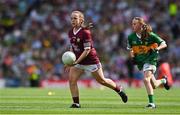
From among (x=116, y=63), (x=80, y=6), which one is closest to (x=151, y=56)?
(x=116, y=63)

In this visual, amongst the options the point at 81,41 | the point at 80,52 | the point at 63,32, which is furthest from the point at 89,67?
the point at 63,32

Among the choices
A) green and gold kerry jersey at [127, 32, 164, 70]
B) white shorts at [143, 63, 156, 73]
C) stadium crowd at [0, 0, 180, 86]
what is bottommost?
white shorts at [143, 63, 156, 73]

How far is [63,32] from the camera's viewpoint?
39469 millimetres

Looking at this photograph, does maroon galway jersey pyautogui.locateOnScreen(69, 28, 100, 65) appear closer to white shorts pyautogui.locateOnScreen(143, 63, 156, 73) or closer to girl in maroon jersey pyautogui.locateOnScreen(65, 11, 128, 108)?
girl in maroon jersey pyautogui.locateOnScreen(65, 11, 128, 108)

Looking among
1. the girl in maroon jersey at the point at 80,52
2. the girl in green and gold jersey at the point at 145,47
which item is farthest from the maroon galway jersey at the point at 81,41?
the girl in green and gold jersey at the point at 145,47

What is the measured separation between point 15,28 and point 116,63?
6342mm

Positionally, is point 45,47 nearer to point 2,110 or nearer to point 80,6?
point 80,6

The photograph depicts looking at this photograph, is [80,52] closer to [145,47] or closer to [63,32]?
[145,47]

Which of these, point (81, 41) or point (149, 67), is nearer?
point (81, 41)

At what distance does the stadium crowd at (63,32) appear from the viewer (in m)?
37.7

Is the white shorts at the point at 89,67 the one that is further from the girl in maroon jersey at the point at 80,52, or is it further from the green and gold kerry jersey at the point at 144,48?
the green and gold kerry jersey at the point at 144,48

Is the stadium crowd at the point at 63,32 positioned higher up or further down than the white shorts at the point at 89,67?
higher up

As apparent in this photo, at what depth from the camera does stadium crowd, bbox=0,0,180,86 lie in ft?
124

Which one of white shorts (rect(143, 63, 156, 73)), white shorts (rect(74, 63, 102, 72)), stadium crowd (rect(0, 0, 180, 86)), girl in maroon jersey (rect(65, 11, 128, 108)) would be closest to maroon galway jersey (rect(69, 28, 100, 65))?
girl in maroon jersey (rect(65, 11, 128, 108))
